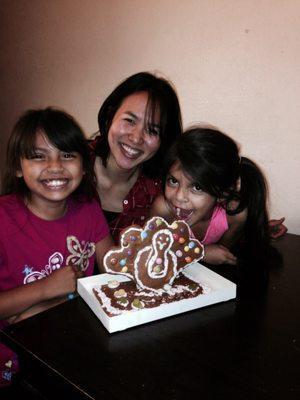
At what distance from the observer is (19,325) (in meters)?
0.69

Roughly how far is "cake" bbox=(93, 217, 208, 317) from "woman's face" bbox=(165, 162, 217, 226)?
0.31m

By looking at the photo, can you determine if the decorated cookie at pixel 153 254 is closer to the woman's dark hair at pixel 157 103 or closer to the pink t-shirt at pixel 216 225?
the pink t-shirt at pixel 216 225

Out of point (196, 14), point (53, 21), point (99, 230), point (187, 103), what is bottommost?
point (99, 230)

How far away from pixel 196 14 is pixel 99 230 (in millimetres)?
1165

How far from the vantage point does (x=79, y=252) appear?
1231mm

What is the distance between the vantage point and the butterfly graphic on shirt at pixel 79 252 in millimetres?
1211

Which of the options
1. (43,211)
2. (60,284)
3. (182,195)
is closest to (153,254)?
(60,284)

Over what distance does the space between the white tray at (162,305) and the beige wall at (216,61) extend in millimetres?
888

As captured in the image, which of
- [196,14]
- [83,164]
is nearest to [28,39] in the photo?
[196,14]

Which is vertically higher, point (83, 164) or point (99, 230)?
point (83, 164)

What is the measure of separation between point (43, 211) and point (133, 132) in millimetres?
470

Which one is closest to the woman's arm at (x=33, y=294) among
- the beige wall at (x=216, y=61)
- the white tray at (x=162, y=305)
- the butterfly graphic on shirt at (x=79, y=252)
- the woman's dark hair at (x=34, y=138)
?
the white tray at (x=162, y=305)

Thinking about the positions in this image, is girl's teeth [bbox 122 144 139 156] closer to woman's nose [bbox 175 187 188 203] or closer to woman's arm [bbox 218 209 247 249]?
woman's nose [bbox 175 187 188 203]

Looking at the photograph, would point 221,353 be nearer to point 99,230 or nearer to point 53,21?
point 99,230
